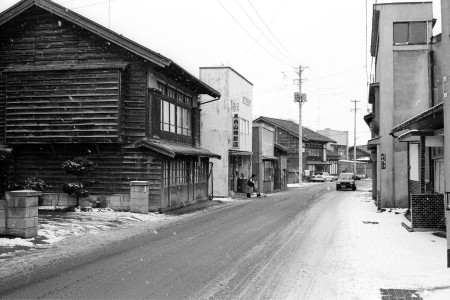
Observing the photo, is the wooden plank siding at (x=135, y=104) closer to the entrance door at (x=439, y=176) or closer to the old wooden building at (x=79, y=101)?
the old wooden building at (x=79, y=101)

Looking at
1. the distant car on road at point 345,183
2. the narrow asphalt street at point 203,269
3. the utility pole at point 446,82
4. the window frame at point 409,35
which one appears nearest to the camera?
the narrow asphalt street at point 203,269

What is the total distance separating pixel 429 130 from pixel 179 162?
12.6 meters

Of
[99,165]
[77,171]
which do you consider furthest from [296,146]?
[77,171]

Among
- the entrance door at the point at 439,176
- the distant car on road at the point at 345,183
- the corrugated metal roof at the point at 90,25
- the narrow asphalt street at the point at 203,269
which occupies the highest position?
the corrugated metal roof at the point at 90,25

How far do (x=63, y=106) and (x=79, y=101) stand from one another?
0.81 m

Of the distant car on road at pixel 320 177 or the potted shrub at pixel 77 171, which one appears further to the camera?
the distant car on road at pixel 320 177

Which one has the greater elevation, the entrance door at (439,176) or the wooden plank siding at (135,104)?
the wooden plank siding at (135,104)

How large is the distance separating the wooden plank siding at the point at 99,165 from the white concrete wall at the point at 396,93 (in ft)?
39.3

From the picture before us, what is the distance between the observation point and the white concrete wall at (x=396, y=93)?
23.3 metres

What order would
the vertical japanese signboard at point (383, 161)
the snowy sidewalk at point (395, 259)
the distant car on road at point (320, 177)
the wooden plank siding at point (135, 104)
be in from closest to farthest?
the snowy sidewalk at point (395, 259)
the wooden plank siding at point (135, 104)
the vertical japanese signboard at point (383, 161)
the distant car on road at point (320, 177)

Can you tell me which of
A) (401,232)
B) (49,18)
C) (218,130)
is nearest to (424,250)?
(401,232)

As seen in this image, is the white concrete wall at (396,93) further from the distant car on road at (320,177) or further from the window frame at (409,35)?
the distant car on road at (320,177)

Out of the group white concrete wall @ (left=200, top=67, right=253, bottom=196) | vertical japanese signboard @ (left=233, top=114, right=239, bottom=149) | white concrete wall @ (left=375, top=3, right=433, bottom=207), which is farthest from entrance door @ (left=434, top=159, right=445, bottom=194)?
vertical japanese signboard @ (left=233, top=114, right=239, bottom=149)

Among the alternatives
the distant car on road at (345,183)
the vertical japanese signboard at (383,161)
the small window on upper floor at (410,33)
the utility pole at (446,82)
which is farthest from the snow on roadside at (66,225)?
the distant car on road at (345,183)
